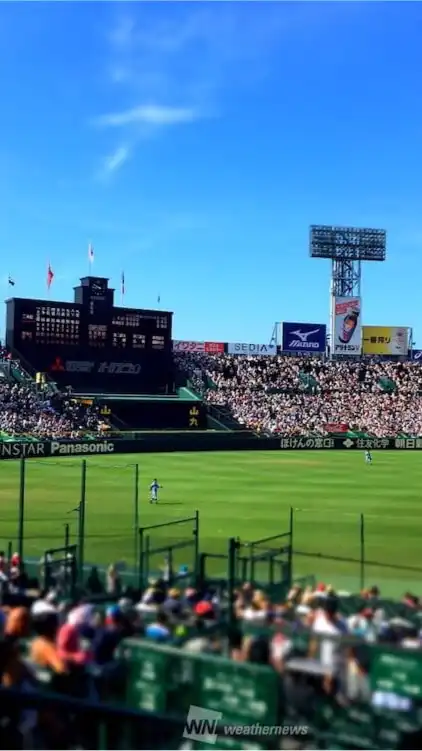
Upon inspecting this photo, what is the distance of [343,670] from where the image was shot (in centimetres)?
607

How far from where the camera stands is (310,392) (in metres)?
84.7

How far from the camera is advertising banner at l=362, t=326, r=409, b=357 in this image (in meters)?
101

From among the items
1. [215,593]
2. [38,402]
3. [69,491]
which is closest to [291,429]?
[38,402]

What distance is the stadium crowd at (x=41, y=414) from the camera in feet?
188

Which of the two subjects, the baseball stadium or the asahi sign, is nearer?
the baseball stadium

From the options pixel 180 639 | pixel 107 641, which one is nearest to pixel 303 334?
pixel 180 639

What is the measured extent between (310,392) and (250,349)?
11.8 metres

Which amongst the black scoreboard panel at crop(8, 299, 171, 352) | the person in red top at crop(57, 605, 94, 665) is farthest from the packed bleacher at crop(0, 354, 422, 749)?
the black scoreboard panel at crop(8, 299, 171, 352)

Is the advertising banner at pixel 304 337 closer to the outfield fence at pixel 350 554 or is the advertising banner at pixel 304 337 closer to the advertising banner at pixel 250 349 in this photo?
the advertising banner at pixel 250 349

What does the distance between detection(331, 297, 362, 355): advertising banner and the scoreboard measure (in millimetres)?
30060

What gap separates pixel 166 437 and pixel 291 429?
16.4 meters

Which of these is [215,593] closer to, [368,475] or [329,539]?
[329,539]

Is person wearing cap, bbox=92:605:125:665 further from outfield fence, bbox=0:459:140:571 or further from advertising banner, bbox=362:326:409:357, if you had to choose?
advertising banner, bbox=362:326:409:357

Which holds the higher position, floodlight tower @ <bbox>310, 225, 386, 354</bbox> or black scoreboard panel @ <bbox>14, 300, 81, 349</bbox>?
floodlight tower @ <bbox>310, 225, 386, 354</bbox>
